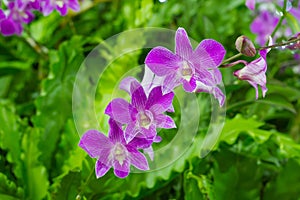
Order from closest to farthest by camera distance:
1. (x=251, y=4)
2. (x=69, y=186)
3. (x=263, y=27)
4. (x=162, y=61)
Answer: (x=162, y=61), (x=69, y=186), (x=251, y=4), (x=263, y=27)

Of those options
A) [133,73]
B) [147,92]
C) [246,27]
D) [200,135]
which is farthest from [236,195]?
[246,27]

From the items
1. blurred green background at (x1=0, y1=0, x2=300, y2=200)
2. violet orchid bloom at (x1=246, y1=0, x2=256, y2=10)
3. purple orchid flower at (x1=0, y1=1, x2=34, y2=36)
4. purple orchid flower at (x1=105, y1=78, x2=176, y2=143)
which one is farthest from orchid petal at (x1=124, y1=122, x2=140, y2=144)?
purple orchid flower at (x1=0, y1=1, x2=34, y2=36)

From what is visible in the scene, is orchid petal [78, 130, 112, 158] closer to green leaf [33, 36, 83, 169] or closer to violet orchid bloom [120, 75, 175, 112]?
violet orchid bloom [120, 75, 175, 112]

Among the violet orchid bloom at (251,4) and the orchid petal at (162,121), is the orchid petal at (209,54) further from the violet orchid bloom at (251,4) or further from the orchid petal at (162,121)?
the violet orchid bloom at (251,4)

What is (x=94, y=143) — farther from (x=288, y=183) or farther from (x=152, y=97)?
(x=288, y=183)

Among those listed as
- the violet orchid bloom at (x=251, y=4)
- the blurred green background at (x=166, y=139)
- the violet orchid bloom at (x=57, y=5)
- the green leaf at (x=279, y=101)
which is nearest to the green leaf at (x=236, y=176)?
the blurred green background at (x=166, y=139)

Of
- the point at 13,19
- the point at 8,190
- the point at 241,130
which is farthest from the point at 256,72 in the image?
the point at 13,19
